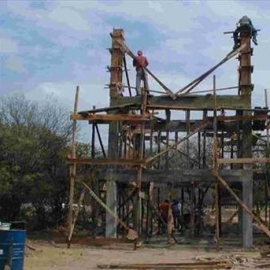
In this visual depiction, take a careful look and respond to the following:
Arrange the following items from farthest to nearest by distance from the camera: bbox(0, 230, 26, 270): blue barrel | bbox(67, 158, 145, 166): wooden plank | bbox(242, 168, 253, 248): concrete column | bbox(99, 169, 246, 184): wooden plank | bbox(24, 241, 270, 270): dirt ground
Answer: bbox(99, 169, 246, 184): wooden plank
bbox(242, 168, 253, 248): concrete column
bbox(67, 158, 145, 166): wooden plank
bbox(24, 241, 270, 270): dirt ground
bbox(0, 230, 26, 270): blue barrel

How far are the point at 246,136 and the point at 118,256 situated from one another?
8.00 m

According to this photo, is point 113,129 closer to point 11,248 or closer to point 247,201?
point 247,201

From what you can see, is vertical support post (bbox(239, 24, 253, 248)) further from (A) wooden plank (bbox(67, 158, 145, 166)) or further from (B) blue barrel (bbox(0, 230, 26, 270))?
(B) blue barrel (bbox(0, 230, 26, 270))

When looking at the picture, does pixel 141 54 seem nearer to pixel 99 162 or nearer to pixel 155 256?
pixel 99 162

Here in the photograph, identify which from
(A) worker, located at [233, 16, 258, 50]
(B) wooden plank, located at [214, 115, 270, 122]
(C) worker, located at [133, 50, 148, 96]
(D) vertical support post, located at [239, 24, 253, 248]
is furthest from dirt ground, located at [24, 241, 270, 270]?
(A) worker, located at [233, 16, 258, 50]

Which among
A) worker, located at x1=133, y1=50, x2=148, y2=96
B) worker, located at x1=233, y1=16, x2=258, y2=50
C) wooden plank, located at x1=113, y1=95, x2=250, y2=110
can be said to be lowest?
wooden plank, located at x1=113, y1=95, x2=250, y2=110

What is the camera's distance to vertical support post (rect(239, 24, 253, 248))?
2469 centimetres

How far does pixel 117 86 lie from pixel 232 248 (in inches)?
321

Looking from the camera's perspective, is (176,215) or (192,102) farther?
(176,215)

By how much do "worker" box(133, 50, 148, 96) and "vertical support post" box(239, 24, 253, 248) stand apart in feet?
13.1

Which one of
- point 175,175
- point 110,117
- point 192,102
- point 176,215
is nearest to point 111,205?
point 175,175

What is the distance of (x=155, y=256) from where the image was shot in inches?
826

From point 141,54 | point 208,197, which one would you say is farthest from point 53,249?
point 208,197

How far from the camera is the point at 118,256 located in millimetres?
20938
